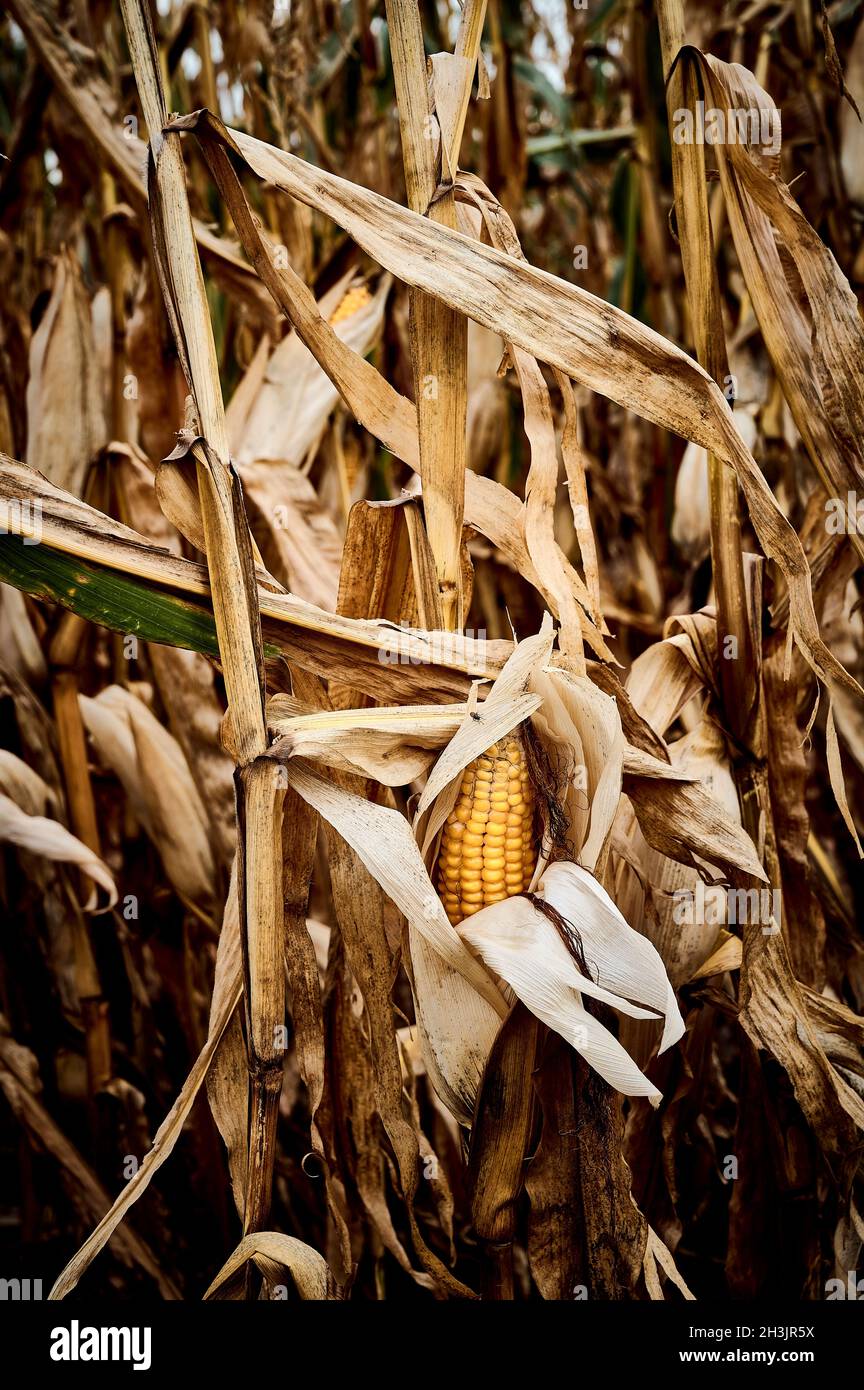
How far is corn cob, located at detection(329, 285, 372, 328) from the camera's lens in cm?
158

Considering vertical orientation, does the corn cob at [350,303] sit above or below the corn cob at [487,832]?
above

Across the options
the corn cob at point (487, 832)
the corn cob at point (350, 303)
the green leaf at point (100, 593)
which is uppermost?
the corn cob at point (350, 303)

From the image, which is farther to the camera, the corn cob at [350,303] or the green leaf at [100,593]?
the corn cob at [350,303]

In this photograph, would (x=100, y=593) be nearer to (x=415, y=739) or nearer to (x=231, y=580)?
(x=231, y=580)

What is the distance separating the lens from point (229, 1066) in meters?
0.88

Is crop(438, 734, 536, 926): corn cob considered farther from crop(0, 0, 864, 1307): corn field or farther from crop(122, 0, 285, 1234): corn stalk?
crop(122, 0, 285, 1234): corn stalk

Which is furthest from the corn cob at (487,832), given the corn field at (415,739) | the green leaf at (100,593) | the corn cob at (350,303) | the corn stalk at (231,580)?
the corn cob at (350,303)

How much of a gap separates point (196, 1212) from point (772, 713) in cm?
118

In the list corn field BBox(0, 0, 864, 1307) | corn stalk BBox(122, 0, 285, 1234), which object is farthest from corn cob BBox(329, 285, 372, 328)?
corn stalk BBox(122, 0, 285, 1234)

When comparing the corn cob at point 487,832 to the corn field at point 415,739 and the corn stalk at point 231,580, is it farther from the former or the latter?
the corn stalk at point 231,580

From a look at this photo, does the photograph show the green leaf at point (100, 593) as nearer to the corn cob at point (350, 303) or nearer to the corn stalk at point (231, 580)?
the corn stalk at point (231, 580)

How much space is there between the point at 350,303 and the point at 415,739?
107 centimetres

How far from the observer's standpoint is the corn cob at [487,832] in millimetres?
802

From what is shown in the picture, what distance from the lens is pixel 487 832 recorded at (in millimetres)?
807
